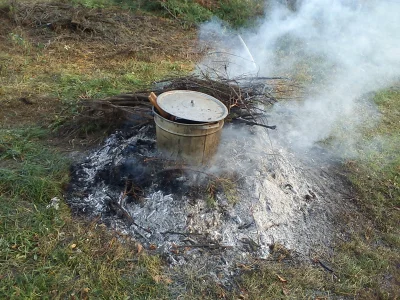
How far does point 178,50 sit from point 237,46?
1.50m

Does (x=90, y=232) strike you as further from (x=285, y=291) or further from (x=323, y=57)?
(x=323, y=57)

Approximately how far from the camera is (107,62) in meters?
7.52

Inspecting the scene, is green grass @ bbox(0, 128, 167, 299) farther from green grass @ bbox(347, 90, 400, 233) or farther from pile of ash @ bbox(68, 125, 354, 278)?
green grass @ bbox(347, 90, 400, 233)

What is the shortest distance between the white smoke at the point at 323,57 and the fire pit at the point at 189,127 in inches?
77.9

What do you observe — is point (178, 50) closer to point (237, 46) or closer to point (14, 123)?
point (237, 46)

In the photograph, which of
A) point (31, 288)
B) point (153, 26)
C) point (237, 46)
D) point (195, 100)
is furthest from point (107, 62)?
point (31, 288)

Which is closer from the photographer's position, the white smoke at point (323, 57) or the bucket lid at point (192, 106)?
the bucket lid at point (192, 106)

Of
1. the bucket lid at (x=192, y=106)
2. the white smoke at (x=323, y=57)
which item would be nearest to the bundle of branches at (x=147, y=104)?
the bucket lid at (x=192, y=106)

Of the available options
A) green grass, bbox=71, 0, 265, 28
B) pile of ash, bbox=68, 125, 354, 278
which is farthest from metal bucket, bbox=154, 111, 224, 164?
green grass, bbox=71, 0, 265, 28

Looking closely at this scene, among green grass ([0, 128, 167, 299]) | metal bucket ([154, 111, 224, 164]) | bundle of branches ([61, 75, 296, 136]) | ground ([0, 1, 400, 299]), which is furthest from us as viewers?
bundle of branches ([61, 75, 296, 136])

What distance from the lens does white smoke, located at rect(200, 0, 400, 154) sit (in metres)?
6.28

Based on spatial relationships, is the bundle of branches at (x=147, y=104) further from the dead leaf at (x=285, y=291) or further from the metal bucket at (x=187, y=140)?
the dead leaf at (x=285, y=291)

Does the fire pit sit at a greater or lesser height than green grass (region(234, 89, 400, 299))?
greater

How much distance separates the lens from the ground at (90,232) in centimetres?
317
